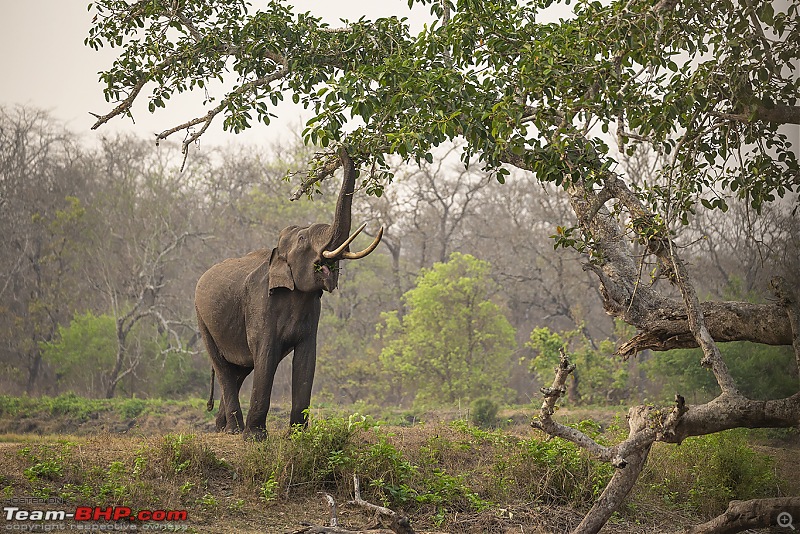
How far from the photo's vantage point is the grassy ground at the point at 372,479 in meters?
7.12

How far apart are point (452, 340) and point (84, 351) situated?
34.3 feet

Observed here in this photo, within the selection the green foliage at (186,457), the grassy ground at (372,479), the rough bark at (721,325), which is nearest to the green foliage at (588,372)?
the grassy ground at (372,479)

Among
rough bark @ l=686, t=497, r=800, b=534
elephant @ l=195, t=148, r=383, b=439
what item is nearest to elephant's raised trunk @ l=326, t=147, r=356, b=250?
elephant @ l=195, t=148, r=383, b=439

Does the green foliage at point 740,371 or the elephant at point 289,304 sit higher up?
the elephant at point 289,304

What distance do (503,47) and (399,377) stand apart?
18117 millimetres

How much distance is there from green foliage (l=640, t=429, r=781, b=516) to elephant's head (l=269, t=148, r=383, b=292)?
389 cm

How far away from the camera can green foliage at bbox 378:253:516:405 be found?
76.9 feet

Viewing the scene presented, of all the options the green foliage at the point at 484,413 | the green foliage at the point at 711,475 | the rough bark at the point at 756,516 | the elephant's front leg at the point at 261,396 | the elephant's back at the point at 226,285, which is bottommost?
the green foliage at the point at 484,413

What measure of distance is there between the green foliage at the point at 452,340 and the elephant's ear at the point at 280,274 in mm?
13827

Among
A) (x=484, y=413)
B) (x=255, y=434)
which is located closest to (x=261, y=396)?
(x=255, y=434)

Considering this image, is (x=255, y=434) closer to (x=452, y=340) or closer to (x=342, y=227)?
(x=342, y=227)

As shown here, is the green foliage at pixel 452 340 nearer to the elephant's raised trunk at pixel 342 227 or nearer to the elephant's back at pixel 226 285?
the elephant's back at pixel 226 285

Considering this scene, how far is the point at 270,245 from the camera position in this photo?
3020 cm

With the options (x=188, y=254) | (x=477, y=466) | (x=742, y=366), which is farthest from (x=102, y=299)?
(x=477, y=466)
